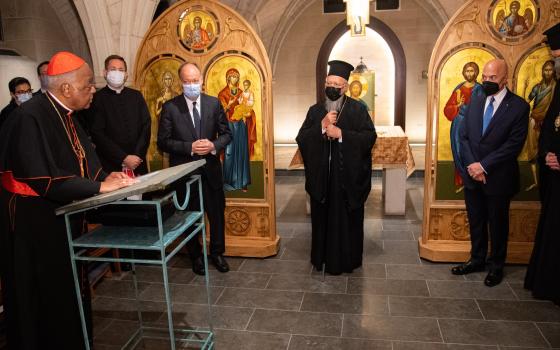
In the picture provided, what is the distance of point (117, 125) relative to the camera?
4.23m

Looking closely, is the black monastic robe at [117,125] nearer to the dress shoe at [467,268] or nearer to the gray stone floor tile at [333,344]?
the gray stone floor tile at [333,344]

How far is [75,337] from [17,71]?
15.2ft

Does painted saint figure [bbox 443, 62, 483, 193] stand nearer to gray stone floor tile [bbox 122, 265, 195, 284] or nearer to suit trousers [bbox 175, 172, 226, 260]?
suit trousers [bbox 175, 172, 226, 260]

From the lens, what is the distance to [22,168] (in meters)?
2.39

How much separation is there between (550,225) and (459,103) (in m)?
1.40

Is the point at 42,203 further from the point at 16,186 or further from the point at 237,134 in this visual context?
the point at 237,134

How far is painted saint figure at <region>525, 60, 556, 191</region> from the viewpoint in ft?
13.7

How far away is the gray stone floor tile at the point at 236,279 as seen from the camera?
420 cm

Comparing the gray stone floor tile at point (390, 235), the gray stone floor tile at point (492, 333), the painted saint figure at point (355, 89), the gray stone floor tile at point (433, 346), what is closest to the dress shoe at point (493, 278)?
the gray stone floor tile at point (492, 333)

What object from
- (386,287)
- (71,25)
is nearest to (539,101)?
(386,287)

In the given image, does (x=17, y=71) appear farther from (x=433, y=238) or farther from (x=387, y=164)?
(x=433, y=238)

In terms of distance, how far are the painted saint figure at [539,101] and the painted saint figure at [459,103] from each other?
0.48 metres

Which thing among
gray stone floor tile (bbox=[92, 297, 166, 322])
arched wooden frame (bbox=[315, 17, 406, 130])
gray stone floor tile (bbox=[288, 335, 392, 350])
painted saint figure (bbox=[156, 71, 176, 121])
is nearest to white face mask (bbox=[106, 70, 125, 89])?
painted saint figure (bbox=[156, 71, 176, 121])

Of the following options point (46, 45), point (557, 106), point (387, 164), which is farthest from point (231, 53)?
point (46, 45)
